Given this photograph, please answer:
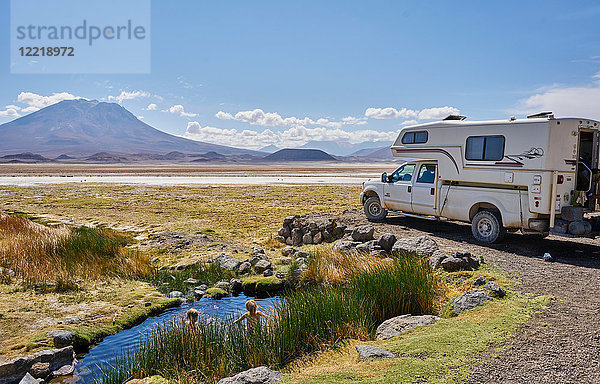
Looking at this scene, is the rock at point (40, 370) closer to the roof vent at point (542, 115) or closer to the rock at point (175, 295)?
the rock at point (175, 295)

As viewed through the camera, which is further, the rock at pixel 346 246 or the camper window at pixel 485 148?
the rock at pixel 346 246

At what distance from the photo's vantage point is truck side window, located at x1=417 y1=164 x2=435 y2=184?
46.4ft

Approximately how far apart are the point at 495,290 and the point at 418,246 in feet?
10.4

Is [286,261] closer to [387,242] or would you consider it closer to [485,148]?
[387,242]

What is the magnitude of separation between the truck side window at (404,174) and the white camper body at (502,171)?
0.11 metres

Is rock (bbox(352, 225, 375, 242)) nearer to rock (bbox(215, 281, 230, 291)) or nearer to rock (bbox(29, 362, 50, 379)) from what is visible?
rock (bbox(215, 281, 230, 291))

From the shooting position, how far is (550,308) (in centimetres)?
726

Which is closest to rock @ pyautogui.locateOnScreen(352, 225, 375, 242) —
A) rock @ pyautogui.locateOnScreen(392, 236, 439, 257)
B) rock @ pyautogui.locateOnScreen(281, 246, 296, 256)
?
rock @ pyautogui.locateOnScreen(392, 236, 439, 257)

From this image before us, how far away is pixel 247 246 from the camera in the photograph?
50.4 feet

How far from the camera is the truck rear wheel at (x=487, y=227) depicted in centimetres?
1232

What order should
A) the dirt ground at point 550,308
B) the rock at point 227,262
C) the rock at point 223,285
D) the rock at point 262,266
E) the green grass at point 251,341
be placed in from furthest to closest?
1. the rock at point 227,262
2. the rock at point 262,266
3. the rock at point 223,285
4. the green grass at point 251,341
5. the dirt ground at point 550,308

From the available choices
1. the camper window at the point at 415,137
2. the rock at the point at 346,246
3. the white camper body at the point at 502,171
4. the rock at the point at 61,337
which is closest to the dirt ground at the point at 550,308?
the white camper body at the point at 502,171

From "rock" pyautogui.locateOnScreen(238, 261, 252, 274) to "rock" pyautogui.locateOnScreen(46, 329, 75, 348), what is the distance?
5361mm

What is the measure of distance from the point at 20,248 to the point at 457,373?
12.2 meters
